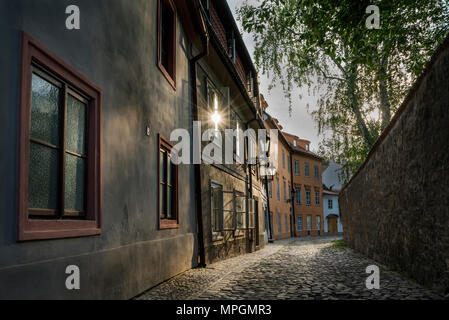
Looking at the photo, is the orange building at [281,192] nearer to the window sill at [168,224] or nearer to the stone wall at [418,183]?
the stone wall at [418,183]

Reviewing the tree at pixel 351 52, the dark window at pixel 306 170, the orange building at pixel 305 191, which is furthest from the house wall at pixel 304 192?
the tree at pixel 351 52

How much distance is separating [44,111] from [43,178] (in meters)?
0.62

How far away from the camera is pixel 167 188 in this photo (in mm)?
8078

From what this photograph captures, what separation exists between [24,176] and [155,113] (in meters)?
4.09

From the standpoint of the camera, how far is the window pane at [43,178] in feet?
12.2

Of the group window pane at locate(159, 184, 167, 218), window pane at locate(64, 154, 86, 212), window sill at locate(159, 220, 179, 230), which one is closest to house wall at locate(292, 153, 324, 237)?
window sill at locate(159, 220, 179, 230)

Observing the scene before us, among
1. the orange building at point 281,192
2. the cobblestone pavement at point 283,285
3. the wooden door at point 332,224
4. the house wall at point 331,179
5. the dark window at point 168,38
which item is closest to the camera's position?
the cobblestone pavement at point 283,285

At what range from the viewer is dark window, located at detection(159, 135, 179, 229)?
7.65 m

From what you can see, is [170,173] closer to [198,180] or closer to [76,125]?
[198,180]

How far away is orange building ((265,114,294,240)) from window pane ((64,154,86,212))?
2464 cm

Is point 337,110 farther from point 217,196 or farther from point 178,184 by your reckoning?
point 178,184

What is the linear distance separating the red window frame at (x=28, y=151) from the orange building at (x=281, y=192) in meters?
24.5

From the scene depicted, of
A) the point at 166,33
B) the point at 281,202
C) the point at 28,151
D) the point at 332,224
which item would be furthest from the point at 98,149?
the point at 332,224

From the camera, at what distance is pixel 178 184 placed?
8.64 metres
